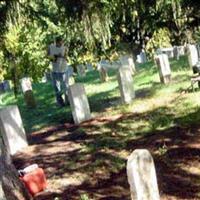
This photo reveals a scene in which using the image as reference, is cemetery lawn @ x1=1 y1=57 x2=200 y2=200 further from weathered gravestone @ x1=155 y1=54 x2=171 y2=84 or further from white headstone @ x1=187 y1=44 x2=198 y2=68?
white headstone @ x1=187 y1=44 x2=198 y2=68

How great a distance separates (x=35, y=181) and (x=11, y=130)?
3.20 meters

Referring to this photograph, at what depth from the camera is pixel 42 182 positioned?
852 cm

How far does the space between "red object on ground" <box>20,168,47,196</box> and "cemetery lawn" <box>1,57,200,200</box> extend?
16 centimetres

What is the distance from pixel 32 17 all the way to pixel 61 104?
658 cm

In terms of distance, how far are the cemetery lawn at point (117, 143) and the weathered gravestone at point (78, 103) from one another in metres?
0.23

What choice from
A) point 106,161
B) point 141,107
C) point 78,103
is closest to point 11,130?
point 78,103

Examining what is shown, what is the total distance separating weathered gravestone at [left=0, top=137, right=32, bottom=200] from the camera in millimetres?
7914

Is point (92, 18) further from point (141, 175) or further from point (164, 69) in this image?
point (164, 69)

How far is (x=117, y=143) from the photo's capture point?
33.9 feet

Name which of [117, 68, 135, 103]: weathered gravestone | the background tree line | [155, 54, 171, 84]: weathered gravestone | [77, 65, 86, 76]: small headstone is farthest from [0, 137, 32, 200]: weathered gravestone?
[77, 65, 86, 76]: small headstone

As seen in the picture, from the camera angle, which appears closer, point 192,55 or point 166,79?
point 166,79

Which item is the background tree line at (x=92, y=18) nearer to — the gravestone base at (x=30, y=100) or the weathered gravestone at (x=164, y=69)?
the weathered gravestone at (x=164, y=69)

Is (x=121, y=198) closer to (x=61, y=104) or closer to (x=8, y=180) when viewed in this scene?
(x=8, y=180)

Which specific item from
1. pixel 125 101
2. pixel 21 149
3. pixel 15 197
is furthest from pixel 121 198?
pixel 125 101
